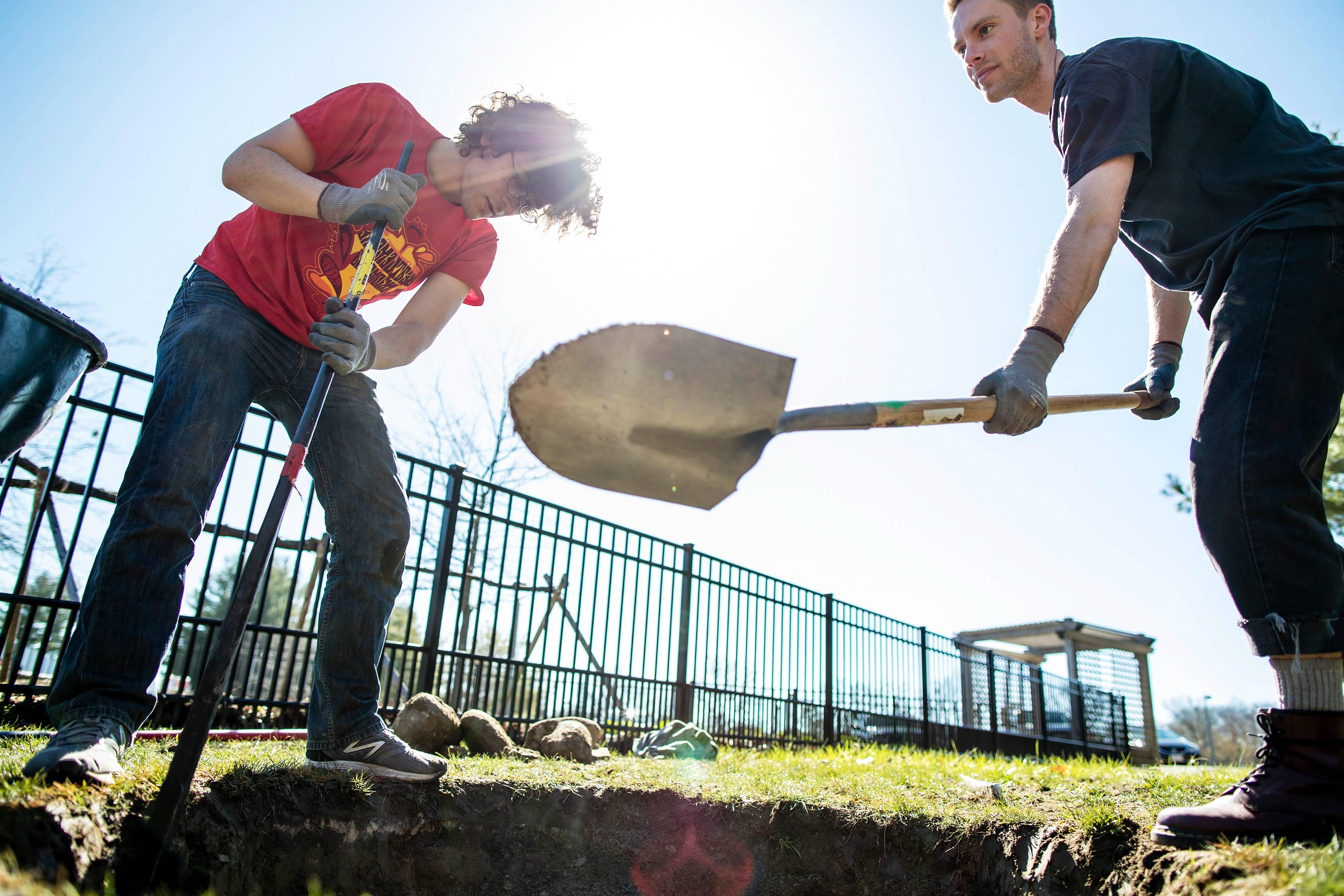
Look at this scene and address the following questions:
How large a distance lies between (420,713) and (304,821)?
1556 mm

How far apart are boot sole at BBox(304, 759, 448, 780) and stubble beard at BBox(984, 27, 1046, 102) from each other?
277cm

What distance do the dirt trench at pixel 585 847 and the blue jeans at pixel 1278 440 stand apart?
62cm

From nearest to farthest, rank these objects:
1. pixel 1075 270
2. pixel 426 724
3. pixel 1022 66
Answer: pixel 1075 270 < pixel 1022 66 < pixel 426 724

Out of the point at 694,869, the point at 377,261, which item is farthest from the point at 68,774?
the point at 694,869

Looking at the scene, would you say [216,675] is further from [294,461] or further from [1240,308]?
[1240,308]

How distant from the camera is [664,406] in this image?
1.80 m

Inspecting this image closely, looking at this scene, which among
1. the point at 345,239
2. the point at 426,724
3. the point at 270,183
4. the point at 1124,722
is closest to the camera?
the point at 270,183

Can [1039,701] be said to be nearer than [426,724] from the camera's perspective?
No

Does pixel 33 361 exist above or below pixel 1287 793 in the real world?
above

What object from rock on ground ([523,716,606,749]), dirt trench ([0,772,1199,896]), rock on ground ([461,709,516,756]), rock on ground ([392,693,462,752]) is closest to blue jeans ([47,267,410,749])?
dirt trench ([0,772,1199,896])

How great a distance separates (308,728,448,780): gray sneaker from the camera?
214 cm

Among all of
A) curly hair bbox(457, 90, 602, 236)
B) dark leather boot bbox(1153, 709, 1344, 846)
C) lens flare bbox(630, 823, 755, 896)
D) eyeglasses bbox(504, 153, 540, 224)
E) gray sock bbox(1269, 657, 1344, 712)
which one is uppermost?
curly hair bbox(457, 90, 602, 236)

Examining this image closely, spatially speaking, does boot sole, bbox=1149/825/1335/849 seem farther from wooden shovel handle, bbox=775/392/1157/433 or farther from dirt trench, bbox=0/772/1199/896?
wooden shovel handle, bbox=775/392/1157/433

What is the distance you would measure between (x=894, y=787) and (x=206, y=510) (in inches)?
107
